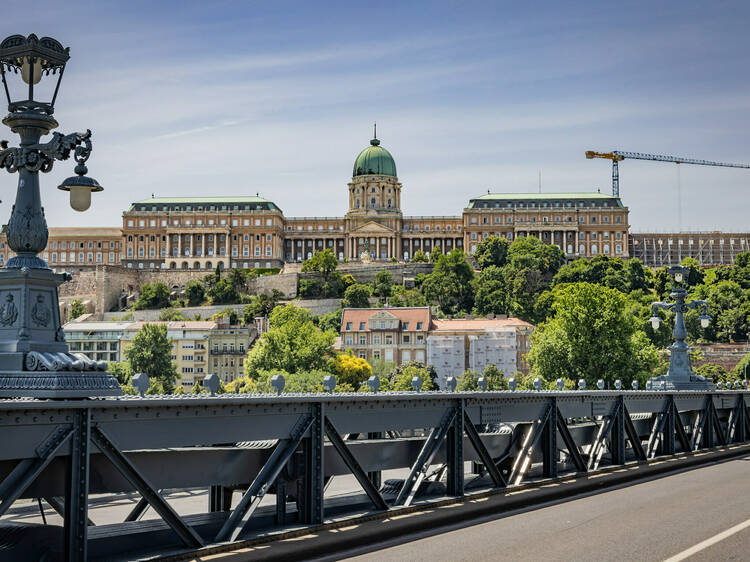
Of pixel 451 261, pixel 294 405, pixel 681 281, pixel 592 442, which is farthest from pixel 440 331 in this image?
pixel 294 405

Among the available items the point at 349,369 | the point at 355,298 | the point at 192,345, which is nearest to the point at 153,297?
the point at 355,298

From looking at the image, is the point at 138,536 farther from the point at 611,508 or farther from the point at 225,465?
the point at 611,508

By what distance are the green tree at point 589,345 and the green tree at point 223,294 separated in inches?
4414

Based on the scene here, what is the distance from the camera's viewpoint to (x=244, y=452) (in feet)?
39.3

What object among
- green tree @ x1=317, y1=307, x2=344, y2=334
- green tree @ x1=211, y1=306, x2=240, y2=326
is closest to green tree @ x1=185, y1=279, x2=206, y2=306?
green tree @ x1=211, y1=306, x2=240, y2=326

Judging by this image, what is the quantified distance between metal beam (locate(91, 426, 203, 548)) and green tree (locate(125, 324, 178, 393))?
108675mm

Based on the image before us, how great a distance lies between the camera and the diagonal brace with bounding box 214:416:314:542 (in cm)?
1150

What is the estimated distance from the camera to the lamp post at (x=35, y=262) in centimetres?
1030

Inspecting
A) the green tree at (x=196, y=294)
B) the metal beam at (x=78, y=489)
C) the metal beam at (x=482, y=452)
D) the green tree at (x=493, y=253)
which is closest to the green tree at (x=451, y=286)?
the green tree at (x=493, y=253)

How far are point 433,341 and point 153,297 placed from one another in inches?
2716

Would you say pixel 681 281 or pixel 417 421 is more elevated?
pixel 681 281

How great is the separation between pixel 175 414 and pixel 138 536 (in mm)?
1480

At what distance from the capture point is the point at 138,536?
436 inches

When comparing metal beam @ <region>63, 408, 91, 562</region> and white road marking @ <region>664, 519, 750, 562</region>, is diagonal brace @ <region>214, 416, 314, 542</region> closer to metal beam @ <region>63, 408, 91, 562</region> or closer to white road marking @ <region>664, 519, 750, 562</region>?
metal beam @ <region>63, 408, 91, 562</region>
